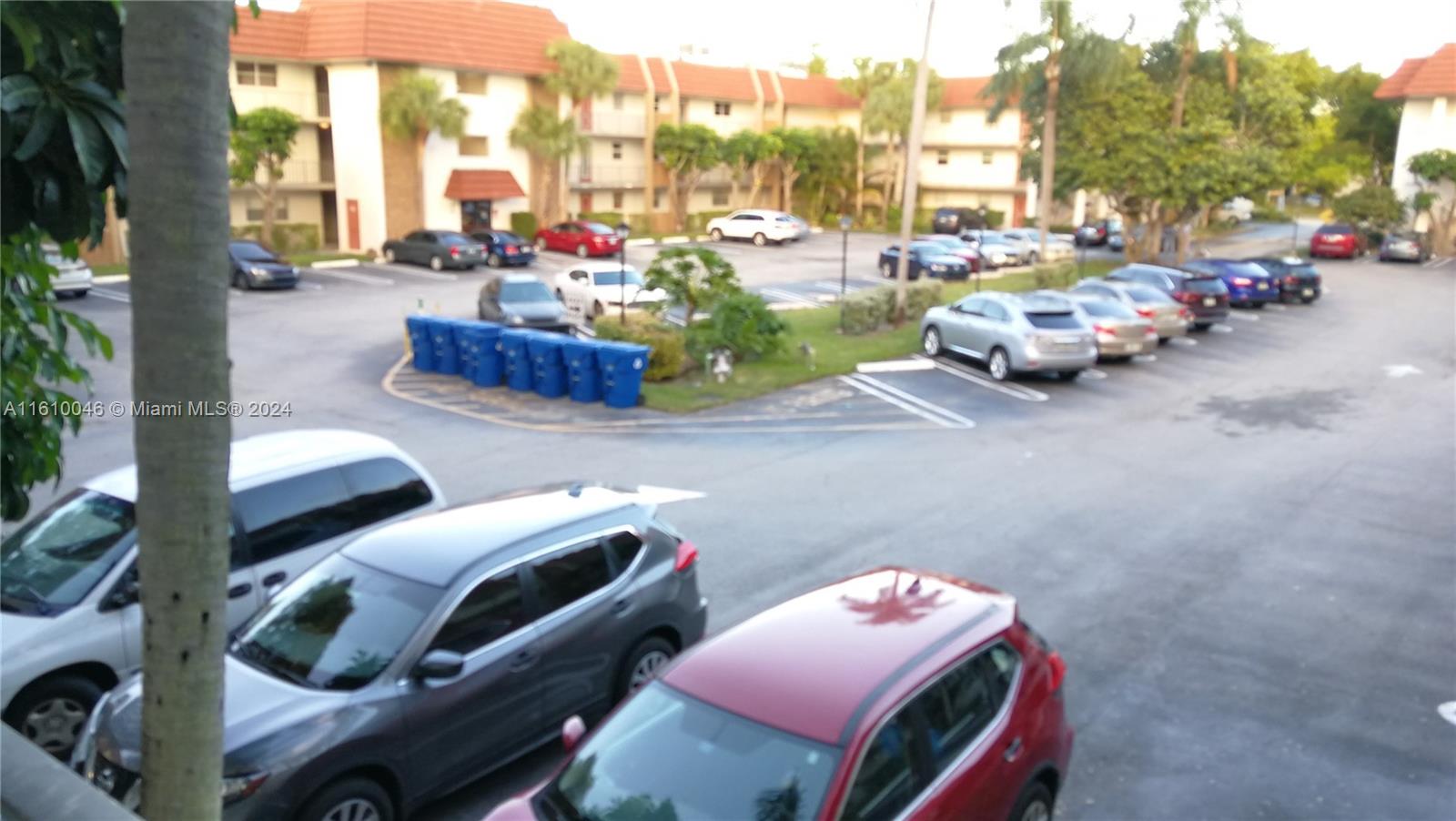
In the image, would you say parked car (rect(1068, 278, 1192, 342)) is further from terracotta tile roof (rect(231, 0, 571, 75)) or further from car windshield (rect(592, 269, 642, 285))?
terracotta tile roof (rect(231, 0, 571, 75))

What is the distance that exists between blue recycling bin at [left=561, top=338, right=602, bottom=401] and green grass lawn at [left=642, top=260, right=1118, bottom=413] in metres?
0.85

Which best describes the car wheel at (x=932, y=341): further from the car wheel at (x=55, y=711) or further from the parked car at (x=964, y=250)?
the car wheel at (x=55, y=711)

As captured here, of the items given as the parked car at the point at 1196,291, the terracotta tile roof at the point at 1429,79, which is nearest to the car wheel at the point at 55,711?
the parked car at the point at 1196,291

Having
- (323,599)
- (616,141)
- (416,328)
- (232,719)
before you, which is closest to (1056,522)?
(323,599)

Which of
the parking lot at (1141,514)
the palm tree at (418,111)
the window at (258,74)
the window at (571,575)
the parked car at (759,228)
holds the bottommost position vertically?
the parking lot at (1141,514)

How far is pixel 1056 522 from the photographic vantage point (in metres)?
12.6

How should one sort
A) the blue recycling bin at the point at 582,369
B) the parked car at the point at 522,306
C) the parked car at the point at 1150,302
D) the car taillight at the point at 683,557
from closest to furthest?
1. the car taillight at the point at 683,557
2. the blue recycling bin at the point at 582,369
3. the parked car at the point at 522,306
4. the parked car at the point at 1150,302

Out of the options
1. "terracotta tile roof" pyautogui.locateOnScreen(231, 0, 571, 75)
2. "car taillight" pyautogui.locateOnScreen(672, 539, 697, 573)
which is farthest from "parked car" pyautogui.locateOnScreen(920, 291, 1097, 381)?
"terracotta tile roof" pyautogui.locateOnScreen(231, 0, 571, 75)

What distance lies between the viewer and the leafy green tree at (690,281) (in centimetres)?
2098

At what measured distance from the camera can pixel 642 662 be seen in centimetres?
768

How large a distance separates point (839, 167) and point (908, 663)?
5603 centimetres

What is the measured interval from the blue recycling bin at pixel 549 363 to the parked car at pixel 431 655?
1107 centimetres

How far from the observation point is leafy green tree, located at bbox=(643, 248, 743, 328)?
21.0 metres

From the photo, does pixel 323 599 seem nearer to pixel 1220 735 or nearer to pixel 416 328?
pixel 1220 735
